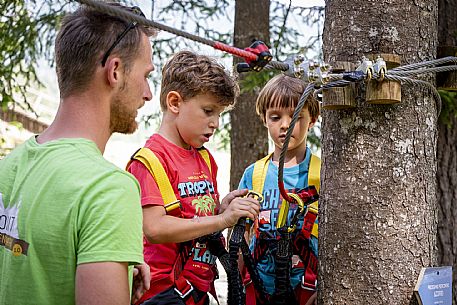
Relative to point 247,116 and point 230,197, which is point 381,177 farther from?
point 247,116

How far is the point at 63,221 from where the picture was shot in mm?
1629

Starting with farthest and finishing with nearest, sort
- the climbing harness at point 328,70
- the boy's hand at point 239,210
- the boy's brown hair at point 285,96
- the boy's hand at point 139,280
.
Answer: the boy's brown hair at point 285,96, the boy's hand at point 239,210, the climbing harness at point 328,70, the boy's hand at point 139,280

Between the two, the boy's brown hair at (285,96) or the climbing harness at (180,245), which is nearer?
the climbing harness at (180,245)

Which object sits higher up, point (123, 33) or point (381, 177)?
point (123, 33)

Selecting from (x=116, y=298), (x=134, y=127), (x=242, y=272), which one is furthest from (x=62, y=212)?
(x=242, y=272)

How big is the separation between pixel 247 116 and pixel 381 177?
431 centimetres

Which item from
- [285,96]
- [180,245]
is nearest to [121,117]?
[180,245]

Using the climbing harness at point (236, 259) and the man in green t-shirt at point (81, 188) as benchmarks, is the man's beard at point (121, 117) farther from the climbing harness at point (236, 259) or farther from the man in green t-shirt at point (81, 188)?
the climbing harness at point (236, 259)

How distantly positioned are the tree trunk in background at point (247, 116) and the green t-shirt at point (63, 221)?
4.96 meters

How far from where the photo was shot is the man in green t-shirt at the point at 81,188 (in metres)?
1.61

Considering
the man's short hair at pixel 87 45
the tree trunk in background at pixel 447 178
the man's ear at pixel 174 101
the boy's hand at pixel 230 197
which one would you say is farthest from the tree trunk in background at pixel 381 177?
the tree trunk in background at pixel 447 178

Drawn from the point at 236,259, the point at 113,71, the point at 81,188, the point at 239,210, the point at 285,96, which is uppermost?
the point at 285,96

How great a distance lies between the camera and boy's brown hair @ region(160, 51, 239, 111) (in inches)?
122

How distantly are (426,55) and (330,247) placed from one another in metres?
0.84
